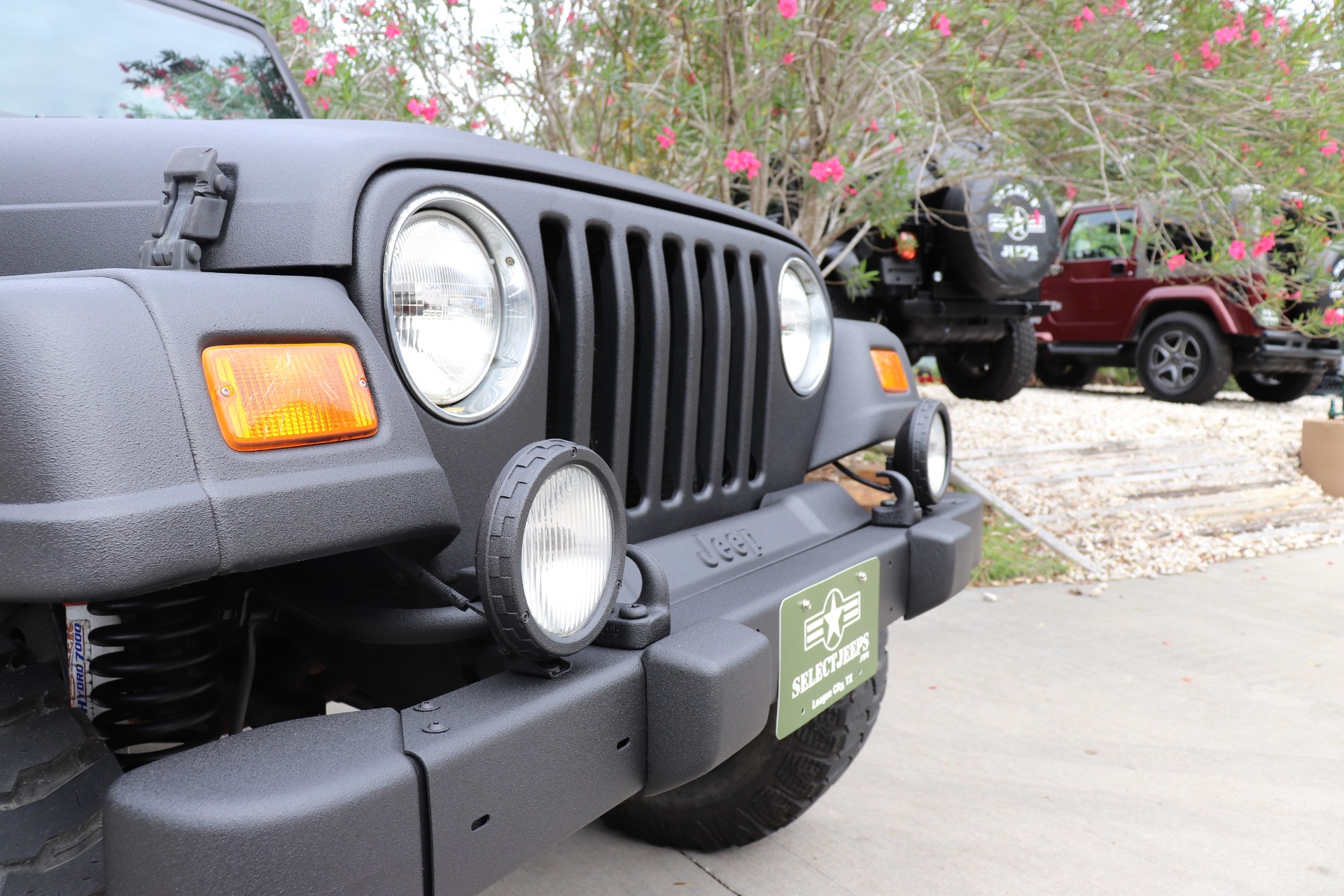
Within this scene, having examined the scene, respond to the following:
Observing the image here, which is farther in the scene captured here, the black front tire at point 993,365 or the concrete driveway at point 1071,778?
the black front tire at point 993,365

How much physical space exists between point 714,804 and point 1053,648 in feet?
7.15

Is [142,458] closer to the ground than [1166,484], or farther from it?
farther from it

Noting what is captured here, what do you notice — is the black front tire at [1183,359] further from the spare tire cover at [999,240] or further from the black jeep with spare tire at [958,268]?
the spare tire cover at [999,240]

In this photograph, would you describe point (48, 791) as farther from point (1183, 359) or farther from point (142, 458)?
point (1183, 359)

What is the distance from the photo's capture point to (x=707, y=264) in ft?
6.28

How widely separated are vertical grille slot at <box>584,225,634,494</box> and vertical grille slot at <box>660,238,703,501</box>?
0.14 meters

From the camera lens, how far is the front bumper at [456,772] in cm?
97

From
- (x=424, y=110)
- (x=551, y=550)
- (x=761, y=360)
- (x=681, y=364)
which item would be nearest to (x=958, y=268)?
(x=424, y=110)

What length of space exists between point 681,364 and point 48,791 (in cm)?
110

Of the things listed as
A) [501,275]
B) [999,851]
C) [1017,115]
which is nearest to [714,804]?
[999,851]

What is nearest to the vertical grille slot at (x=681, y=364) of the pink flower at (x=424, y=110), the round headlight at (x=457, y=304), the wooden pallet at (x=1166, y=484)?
the round headlight at (x=457, y=304)

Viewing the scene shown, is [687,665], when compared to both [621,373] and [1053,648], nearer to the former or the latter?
[621,373]

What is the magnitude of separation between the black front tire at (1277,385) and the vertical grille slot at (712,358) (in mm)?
11059

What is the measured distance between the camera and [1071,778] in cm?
284
